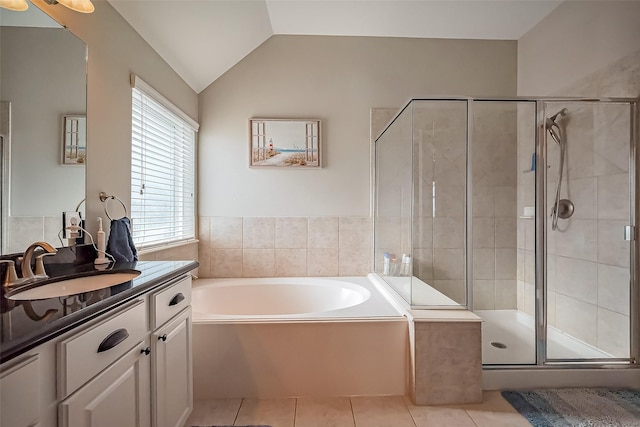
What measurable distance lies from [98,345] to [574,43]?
330 cm

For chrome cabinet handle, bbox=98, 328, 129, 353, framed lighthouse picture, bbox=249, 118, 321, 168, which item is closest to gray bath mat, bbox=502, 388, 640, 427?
chrome cabinet handle, bbox=98, 328, 129, 353

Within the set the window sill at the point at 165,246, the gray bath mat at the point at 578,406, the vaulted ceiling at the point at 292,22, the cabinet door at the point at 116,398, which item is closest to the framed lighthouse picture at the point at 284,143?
the vaulted ceiling at the point at 292,22

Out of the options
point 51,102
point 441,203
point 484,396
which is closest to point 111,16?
point 51,102

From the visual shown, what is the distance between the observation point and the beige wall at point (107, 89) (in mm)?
1560

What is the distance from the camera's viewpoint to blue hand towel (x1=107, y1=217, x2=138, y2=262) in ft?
5.32

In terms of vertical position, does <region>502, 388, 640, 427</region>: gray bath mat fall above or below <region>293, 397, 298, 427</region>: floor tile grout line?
above

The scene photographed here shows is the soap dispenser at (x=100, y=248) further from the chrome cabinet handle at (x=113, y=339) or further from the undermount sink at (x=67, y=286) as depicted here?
the chrome cabinet handle at (x=113, y=339)

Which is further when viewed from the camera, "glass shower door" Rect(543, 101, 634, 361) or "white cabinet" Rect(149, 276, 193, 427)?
"glass shower door" Rect(543, 101, 634, 361)

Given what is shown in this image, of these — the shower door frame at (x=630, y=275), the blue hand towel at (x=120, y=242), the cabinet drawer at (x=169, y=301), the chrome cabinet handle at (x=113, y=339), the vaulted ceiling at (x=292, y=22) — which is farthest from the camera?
the vaulted ceiling at (x=292, y=22)

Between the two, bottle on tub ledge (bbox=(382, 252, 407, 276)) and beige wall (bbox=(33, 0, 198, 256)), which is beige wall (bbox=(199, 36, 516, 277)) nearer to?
bottle on tub ledge (bbox=(382, 252, 407, 276))

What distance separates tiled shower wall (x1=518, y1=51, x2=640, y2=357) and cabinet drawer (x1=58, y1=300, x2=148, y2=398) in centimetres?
243

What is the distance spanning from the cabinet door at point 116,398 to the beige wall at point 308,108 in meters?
1.88

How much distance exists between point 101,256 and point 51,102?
0.71m

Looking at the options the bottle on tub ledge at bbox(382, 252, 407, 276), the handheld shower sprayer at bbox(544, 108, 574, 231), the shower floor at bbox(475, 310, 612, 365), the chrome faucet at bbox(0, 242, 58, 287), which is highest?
the handheld shower sprayer at bbox(544, 108, 574, 231)
